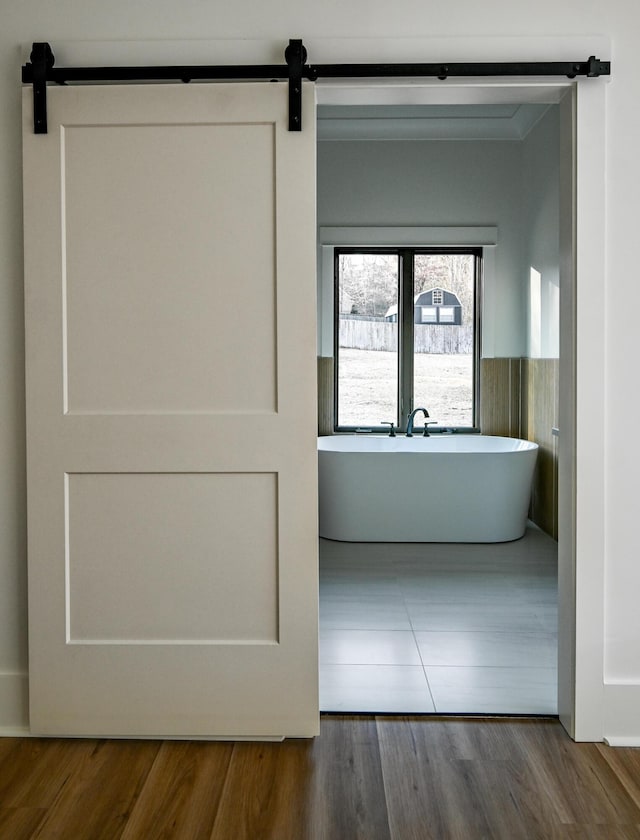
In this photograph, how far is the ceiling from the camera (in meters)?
5.68

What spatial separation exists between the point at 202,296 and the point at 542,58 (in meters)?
1.31

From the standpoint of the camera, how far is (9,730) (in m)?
2.55

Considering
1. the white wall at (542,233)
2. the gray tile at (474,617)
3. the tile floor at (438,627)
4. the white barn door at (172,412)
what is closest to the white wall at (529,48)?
the white barn door at (172,412)

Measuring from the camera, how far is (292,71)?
2391 mm

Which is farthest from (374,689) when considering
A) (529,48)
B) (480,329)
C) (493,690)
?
(480,329)

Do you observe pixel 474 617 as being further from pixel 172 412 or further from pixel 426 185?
pixel 426 185

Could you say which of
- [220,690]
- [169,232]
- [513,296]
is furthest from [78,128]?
[513,296]

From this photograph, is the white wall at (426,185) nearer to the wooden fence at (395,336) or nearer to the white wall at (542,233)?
the white wall at (542,233)

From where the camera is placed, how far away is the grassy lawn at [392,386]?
6.37 m

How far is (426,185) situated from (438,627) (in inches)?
152

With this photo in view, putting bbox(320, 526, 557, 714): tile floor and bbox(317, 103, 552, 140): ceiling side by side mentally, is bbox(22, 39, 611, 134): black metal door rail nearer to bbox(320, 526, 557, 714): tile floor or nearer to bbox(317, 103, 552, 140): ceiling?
bbox(320, 526, 557, 714): tile floor

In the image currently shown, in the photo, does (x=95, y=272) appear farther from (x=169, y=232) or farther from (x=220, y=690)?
(x=220, y=690)

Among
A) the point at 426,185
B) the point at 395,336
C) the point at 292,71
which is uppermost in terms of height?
the point at 426,185

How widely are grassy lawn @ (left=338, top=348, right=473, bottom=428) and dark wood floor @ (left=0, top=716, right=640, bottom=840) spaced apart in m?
3.91
